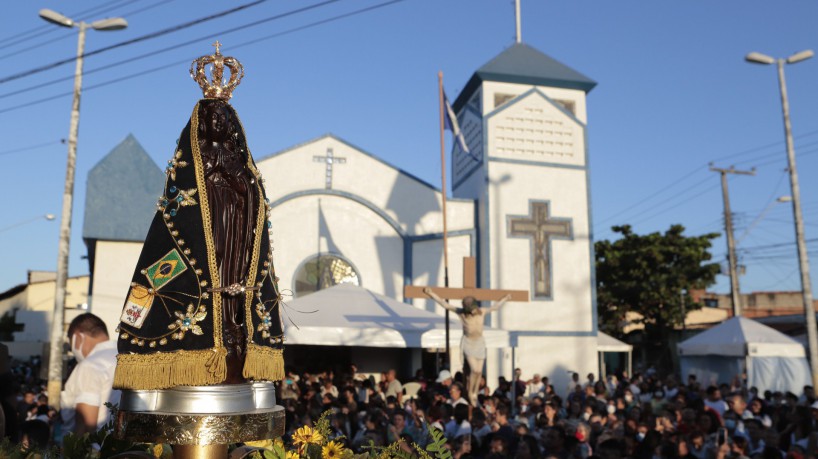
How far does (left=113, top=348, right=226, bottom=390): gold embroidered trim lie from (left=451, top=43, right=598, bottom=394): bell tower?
16100mm

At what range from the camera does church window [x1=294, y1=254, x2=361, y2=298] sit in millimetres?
18047

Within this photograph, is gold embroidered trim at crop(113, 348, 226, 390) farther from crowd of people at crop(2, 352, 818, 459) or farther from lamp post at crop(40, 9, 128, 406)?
lamp post at crop(40, 9, 128, 406)

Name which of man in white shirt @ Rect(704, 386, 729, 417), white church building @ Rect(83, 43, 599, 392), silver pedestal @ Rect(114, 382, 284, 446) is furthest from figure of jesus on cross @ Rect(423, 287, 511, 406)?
silver pedestal @ Rect(114, 382, 284, 446)

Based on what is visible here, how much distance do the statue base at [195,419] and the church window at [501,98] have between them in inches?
700

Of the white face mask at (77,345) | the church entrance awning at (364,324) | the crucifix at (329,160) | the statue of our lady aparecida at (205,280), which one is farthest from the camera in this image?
the crucifix at (329,160)

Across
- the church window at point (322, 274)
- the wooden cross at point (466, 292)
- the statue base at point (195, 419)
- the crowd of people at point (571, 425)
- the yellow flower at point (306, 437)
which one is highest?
the church window at point (322, 274)

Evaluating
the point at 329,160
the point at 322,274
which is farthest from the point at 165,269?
the point at 329,160

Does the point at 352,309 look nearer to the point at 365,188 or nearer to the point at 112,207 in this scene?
the point at 365,188

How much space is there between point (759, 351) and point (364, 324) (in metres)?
11.3

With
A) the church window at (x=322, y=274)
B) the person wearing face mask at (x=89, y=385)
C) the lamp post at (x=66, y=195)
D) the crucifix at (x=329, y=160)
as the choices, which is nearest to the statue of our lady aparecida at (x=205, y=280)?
the person wearing face mask at (x=89, y=385)

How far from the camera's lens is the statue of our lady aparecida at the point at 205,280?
2771mm

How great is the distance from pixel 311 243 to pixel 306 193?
1.30m

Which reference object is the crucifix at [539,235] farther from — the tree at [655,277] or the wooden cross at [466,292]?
the tree at [655,277]

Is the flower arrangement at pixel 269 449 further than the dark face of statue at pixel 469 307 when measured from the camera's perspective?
No
